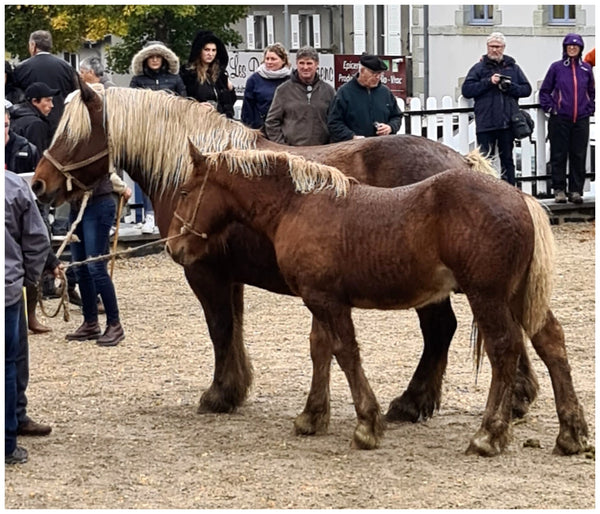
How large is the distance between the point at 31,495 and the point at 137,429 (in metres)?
1.38

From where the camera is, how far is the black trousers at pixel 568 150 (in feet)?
49.0

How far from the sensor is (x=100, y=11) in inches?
988

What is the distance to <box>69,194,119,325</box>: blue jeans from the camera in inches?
367

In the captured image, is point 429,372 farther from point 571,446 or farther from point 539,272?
point 539,272

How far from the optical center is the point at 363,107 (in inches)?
431

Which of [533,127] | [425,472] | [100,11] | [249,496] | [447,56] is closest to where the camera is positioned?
[249,496]

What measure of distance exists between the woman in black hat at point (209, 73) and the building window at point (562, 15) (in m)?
23.5

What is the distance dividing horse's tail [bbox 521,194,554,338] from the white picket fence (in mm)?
8532

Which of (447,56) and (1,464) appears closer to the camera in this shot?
(1,464)

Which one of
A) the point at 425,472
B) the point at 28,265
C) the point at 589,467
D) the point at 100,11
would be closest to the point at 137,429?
the point at 28,265

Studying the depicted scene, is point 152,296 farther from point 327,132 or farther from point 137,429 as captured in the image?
point 137,429

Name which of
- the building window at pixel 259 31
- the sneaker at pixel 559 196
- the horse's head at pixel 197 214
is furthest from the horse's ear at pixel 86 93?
the building window at pixel 259 31

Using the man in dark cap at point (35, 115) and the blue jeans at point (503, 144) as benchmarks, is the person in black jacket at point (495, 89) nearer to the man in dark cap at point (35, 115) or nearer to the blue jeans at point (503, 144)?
the blue jeans at point (503, 144)

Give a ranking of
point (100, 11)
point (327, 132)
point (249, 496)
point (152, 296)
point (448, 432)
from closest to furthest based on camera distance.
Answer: point (249, 496) < point (448, 432) < point (327, 132) < point (152, 296) < point (100, 11)
